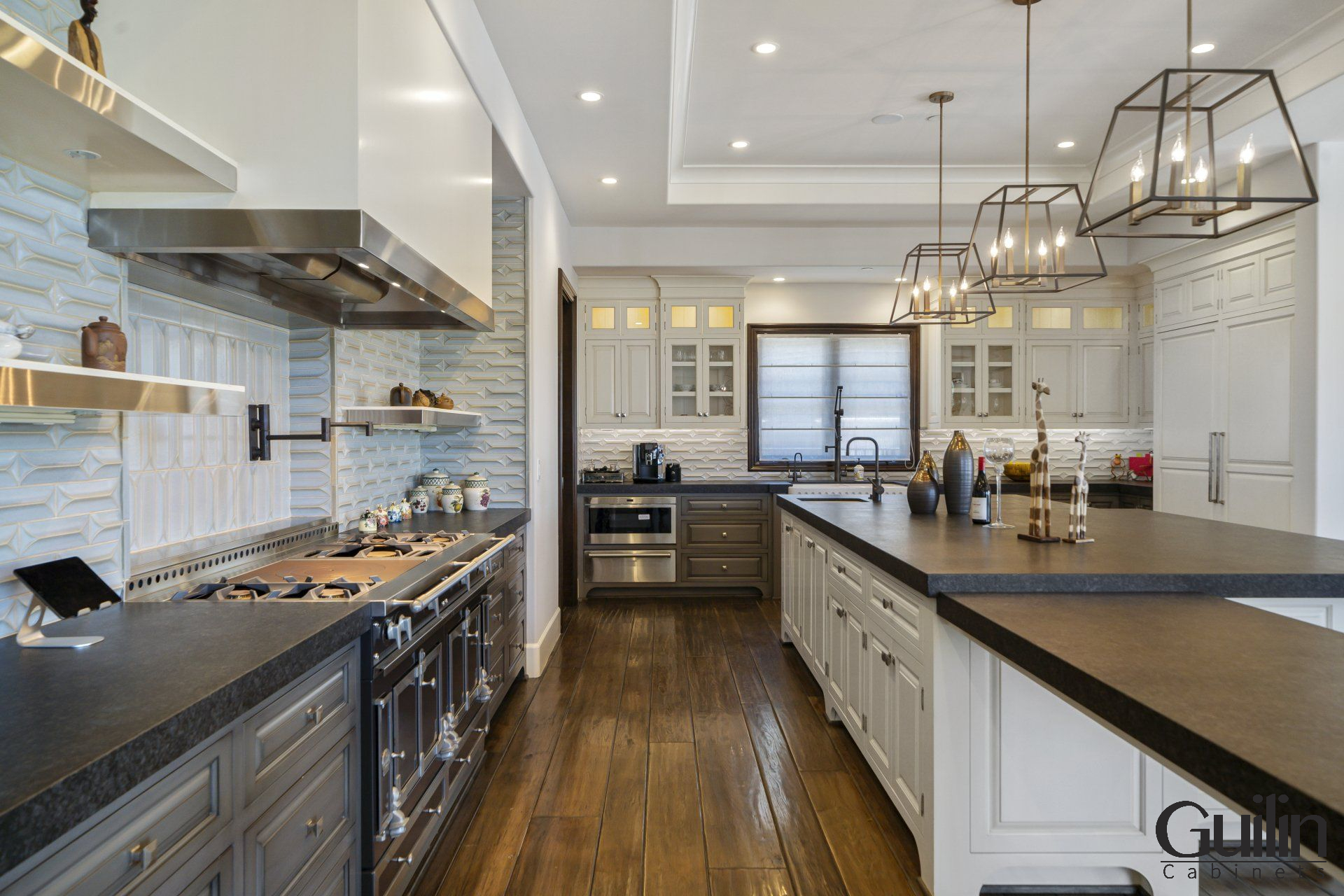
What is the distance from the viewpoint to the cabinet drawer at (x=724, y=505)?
19.8 feet

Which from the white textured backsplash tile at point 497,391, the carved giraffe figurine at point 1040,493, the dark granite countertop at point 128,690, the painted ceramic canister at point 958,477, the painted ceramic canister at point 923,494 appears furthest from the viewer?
the white textured backsplash tile at point 497,391

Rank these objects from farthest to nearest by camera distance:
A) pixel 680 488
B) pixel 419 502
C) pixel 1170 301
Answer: pixel 680 488, pixel 1170 301, pixel 419 502

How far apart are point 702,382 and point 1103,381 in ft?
11.6

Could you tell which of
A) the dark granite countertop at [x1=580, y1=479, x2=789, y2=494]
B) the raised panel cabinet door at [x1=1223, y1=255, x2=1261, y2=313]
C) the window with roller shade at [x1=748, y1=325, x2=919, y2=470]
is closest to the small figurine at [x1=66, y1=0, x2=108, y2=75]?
the dark granite countertop at [x1=580, y1=479, x2=789, y2=494]

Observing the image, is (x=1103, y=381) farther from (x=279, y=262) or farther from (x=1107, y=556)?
(x=279, y=262)

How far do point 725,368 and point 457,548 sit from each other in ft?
13.4

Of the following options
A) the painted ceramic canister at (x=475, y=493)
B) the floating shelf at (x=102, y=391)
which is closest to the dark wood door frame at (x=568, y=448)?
the painted ceramic canister at (x=475, y=493)

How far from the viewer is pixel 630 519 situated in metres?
6.00

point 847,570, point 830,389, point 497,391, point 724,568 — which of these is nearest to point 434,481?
point 497,391

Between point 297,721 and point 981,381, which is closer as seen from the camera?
point 297,721

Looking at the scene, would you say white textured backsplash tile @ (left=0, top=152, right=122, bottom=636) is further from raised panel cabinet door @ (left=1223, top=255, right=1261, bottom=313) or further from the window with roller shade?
raised panel cabinet door @ (left=1223, top=255, right=1261, bottom=313)

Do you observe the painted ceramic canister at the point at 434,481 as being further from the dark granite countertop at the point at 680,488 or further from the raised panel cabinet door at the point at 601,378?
the raised panel cabinet door at the point at 601,378

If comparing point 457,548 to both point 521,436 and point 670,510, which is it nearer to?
point 521,436

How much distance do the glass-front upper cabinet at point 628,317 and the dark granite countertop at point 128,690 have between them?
4840 mm
